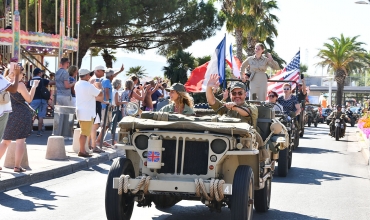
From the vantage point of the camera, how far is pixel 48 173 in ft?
40.3

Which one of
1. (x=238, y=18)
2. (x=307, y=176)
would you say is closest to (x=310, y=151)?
(x=307, y=176)

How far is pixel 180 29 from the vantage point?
Answer: 4191 centimetres

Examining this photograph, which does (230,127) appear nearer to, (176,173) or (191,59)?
(176,173)

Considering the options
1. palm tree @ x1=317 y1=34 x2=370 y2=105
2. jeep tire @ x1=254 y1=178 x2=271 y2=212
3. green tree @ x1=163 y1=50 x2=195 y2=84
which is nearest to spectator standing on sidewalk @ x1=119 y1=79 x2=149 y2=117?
jeep tire @ x1=254 y1=178 x2=271 y2=212

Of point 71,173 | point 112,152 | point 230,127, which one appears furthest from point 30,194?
point 112,152

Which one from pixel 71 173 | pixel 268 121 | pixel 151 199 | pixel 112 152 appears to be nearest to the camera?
pixel 151 199

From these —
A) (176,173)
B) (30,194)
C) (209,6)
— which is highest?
(209,6)

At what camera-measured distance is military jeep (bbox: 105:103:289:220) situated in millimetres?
7438

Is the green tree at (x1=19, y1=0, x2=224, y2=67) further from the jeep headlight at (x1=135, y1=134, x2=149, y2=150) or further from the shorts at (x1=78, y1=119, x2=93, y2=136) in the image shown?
the jeep headlight at (x1=135, y1=134, x2=149, y2=150)

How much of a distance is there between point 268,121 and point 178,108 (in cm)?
154

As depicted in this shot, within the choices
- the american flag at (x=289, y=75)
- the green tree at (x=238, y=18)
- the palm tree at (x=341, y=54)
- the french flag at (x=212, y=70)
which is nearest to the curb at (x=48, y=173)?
the french flag at (x=212, y=70)

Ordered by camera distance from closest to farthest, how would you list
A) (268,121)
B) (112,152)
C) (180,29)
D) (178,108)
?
(178,108)
(268,121)
(112,152)
(180,29)

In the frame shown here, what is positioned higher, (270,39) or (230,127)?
(270,39)

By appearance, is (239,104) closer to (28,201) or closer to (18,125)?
(28,201)
